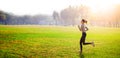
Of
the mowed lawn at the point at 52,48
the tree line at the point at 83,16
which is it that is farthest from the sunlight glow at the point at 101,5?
the mowed lawn at the point at 52,48

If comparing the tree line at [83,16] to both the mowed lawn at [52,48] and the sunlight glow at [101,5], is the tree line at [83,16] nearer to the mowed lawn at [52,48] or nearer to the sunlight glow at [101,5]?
the sunlight glow at [101,5]

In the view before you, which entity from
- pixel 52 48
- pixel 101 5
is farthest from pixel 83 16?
pixel 52 48

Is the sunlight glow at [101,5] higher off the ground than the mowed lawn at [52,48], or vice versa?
the sunlight glow at [101,5]

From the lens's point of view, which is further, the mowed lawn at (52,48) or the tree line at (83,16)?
the tree line at (83,16)

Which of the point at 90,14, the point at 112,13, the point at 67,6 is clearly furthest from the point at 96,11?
the point at 67,6

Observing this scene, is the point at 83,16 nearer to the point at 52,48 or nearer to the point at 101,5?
the point at 101,5

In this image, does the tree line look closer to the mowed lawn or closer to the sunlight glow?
the sunlight glow

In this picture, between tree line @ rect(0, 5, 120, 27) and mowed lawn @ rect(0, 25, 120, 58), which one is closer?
mowed lawn @ rect(0, 25, 120, 58)

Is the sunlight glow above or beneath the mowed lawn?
above

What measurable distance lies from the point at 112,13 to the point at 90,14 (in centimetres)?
2255

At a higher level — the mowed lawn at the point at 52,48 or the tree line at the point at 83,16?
the tree line at the point at 83,16

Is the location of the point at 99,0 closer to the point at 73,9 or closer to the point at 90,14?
the point at 90,14

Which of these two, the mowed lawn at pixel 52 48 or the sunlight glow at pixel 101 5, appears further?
the sunlight glow at pixel 101 5

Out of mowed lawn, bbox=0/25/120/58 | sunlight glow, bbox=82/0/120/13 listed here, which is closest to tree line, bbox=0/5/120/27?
sunlight glow, bbox=82/0/120/13
